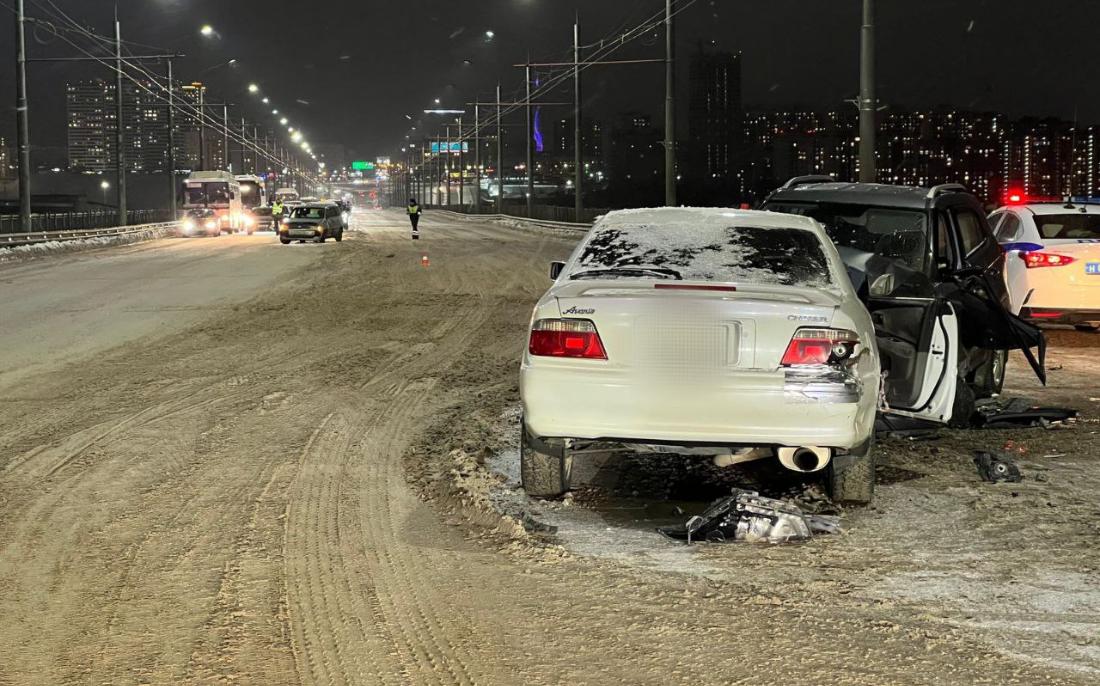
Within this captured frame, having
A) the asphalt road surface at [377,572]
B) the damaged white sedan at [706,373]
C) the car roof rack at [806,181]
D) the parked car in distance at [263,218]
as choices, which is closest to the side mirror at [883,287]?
the damaged white sedan at [706,373]

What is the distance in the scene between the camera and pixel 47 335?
1542 centimetres

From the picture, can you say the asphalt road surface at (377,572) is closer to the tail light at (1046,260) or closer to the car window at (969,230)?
the car window at (969,230)

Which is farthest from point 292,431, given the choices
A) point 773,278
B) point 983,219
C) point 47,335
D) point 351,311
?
point 351,311

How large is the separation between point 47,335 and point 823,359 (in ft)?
39.2

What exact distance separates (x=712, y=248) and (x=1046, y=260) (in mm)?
8523

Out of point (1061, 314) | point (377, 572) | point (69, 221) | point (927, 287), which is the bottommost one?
point (377, 572)

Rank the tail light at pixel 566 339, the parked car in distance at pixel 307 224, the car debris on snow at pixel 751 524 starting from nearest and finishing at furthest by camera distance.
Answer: the car debris on snow at pixel 751 524 < the tail light at pixel 566 339 < the parked car in distance at pixel 307 224

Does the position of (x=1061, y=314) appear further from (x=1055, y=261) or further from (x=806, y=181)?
(x=806, y=181)

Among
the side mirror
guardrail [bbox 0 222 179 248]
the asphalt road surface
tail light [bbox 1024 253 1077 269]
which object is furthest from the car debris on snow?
guardrail [bbox 0 222 179 248]

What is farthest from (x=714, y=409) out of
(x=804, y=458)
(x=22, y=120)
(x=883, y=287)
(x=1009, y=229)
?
(x=22, y=120)

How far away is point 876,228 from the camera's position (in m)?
11.0

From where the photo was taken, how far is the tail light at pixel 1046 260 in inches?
562

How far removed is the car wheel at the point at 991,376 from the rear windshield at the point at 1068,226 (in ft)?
17.4

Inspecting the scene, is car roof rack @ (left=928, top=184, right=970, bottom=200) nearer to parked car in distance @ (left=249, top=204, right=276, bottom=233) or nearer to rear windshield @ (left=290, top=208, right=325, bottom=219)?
rear windshield @ (left=290, top=208, right=325, bottom=219)
